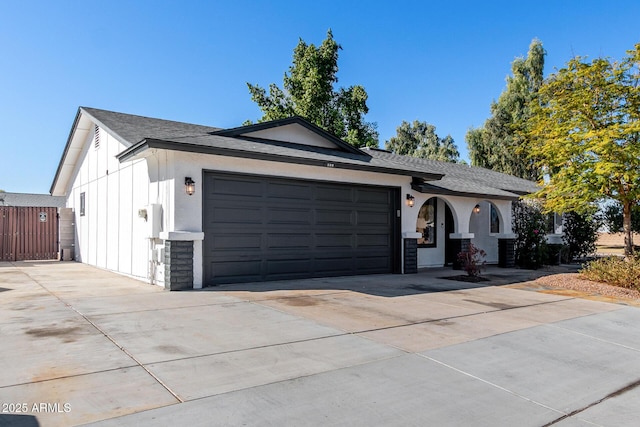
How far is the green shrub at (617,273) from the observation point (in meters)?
9.59

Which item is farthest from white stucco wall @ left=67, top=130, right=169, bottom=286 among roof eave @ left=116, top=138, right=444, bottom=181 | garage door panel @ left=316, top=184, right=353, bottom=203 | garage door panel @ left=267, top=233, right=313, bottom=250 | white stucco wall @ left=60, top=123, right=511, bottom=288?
garage door panel @ left=316, top=184, right=353, bottom=203

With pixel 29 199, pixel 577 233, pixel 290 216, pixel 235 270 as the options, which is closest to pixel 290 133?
pixel 290 216

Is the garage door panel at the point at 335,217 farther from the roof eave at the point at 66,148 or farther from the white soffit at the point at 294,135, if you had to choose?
the roof eave at the point at 66,148

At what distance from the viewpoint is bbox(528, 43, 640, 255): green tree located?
407 inches

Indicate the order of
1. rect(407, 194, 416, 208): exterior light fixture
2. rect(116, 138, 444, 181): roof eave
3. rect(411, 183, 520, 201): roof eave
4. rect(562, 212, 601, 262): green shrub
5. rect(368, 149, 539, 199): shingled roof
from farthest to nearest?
rect(562, 212, 601, 262): green shrub → rect(368, 149, 539, 199): shingled roof → rect(411, 183, 520, 201): roof eave → rect(407, 194, 416, 208): exterior light fixture → rect(116, 138, 444, 181): roof eave

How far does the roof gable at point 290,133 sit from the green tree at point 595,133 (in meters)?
5.66

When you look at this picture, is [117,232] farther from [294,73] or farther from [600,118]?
[294,73]

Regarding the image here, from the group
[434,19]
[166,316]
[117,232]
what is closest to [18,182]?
[117,232]

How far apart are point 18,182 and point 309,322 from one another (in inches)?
2013

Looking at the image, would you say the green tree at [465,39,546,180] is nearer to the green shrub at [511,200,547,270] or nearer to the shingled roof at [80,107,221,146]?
the green shrub at [511,200,547,270]

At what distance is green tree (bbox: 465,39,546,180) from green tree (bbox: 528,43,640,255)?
2125 cm

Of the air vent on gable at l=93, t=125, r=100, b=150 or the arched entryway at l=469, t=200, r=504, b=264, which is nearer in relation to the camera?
the air vent on gable at l=93, t=125, r=100, b=150

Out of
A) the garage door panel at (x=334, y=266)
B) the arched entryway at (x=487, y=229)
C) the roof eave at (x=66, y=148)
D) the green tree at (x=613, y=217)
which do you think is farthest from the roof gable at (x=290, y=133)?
the green tree at (x=613, y=217)

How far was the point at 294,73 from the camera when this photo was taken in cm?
3030
